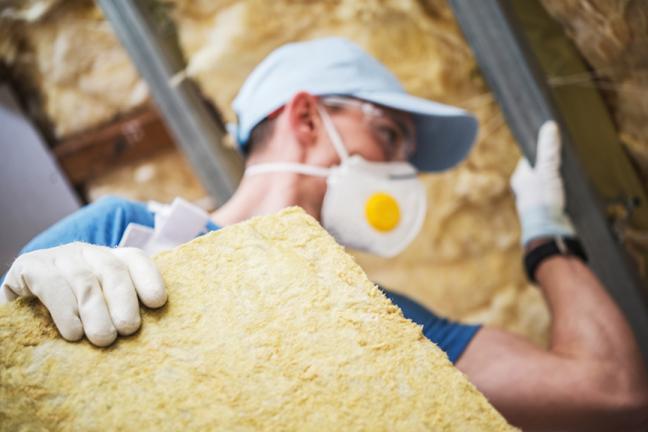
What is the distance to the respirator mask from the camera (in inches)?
50.2

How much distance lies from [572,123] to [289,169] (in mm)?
809

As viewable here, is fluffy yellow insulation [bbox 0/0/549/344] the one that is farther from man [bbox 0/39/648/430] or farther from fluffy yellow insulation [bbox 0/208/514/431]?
fluffy yellow insulation [bbox 0/208/514/431]

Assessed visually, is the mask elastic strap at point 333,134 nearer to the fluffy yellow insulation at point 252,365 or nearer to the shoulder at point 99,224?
the shoulder at point 99,224

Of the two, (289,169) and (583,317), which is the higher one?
(289,169)

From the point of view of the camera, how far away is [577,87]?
145cm

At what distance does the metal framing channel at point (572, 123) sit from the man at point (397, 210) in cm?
6

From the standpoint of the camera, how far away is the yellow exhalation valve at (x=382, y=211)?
1.29 meters

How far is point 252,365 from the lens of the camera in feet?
2.01

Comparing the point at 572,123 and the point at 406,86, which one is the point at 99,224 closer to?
the point at 406,86

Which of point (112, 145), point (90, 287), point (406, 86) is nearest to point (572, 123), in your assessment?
point (406, 86)

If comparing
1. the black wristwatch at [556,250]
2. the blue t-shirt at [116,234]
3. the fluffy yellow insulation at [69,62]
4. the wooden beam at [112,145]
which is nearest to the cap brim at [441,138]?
the black wristwatch at [556,250]

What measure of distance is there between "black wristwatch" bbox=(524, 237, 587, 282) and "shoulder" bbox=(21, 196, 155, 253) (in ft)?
3.42

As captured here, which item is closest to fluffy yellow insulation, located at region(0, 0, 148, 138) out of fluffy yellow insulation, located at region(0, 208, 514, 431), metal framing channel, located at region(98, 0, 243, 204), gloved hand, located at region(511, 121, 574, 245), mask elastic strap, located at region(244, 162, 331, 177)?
metal framing channel, located at region(98, 0, 243, 204)

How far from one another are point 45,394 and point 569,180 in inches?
53.2
